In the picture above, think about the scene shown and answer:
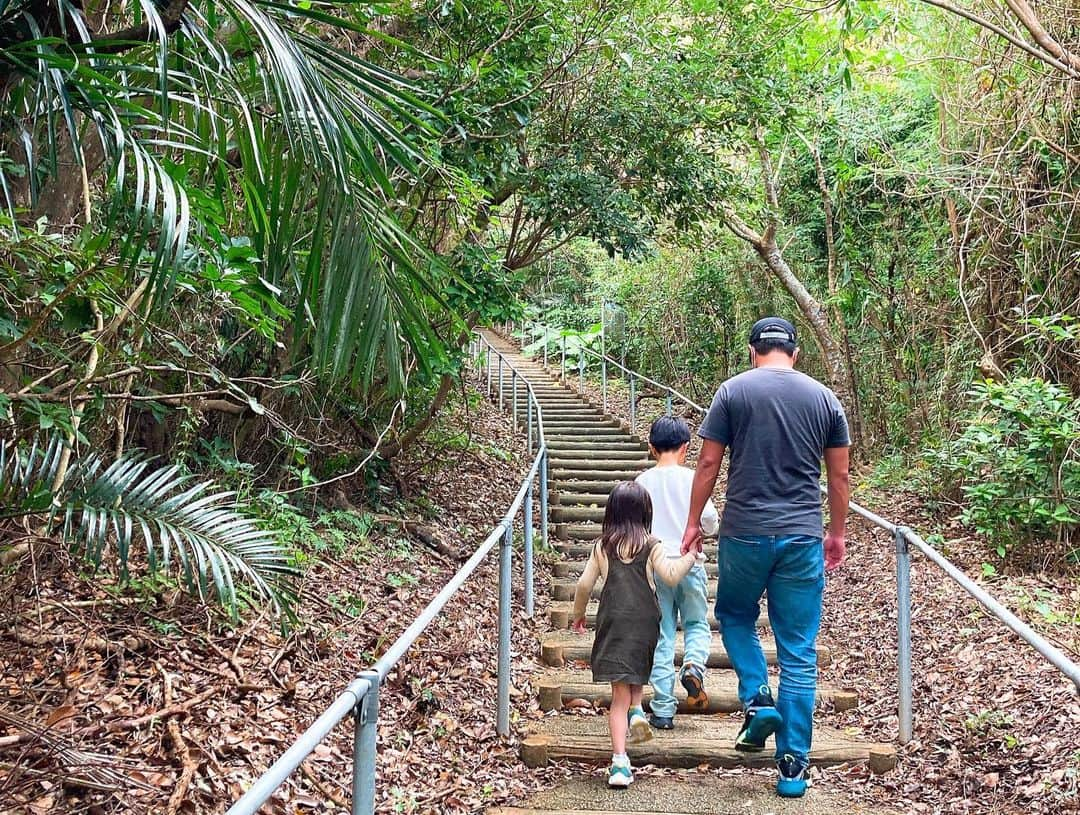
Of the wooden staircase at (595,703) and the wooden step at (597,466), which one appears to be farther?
the wooden step at (597,466)

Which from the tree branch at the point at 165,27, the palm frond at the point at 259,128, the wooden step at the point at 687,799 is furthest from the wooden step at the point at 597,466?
the tree branch at the point at 165,27

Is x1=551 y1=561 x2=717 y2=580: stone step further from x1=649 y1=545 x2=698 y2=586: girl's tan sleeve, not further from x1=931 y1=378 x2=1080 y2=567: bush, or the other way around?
x1=649 y1=545 x2=698 y2=586: girl's tan sleeve

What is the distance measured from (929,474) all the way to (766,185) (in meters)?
4.81

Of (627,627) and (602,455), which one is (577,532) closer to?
(602,455)

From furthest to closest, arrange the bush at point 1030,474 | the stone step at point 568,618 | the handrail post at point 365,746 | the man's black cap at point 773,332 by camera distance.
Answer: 1. the stone step at point 568,618
2. the bush at point 1030,474
3. the man's black cap at point 773,332
4. the handrail post at point 365,746

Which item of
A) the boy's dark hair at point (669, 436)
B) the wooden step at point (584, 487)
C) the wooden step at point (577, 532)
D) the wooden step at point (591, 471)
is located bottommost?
the wooden step at point (577, 532)

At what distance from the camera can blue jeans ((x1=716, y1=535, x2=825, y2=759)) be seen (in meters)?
3.16

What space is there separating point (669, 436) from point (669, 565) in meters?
0.85

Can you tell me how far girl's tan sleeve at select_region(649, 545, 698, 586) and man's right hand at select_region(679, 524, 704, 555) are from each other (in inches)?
1.0

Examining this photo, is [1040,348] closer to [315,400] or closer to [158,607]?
[315,400]

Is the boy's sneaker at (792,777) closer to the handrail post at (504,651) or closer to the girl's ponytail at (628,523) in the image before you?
the girl's ponytail at (628,523)

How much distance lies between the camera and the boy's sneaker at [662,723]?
3.89 m

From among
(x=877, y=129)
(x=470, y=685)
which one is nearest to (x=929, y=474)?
(x=877, y=129)

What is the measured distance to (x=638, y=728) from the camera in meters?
3.62
